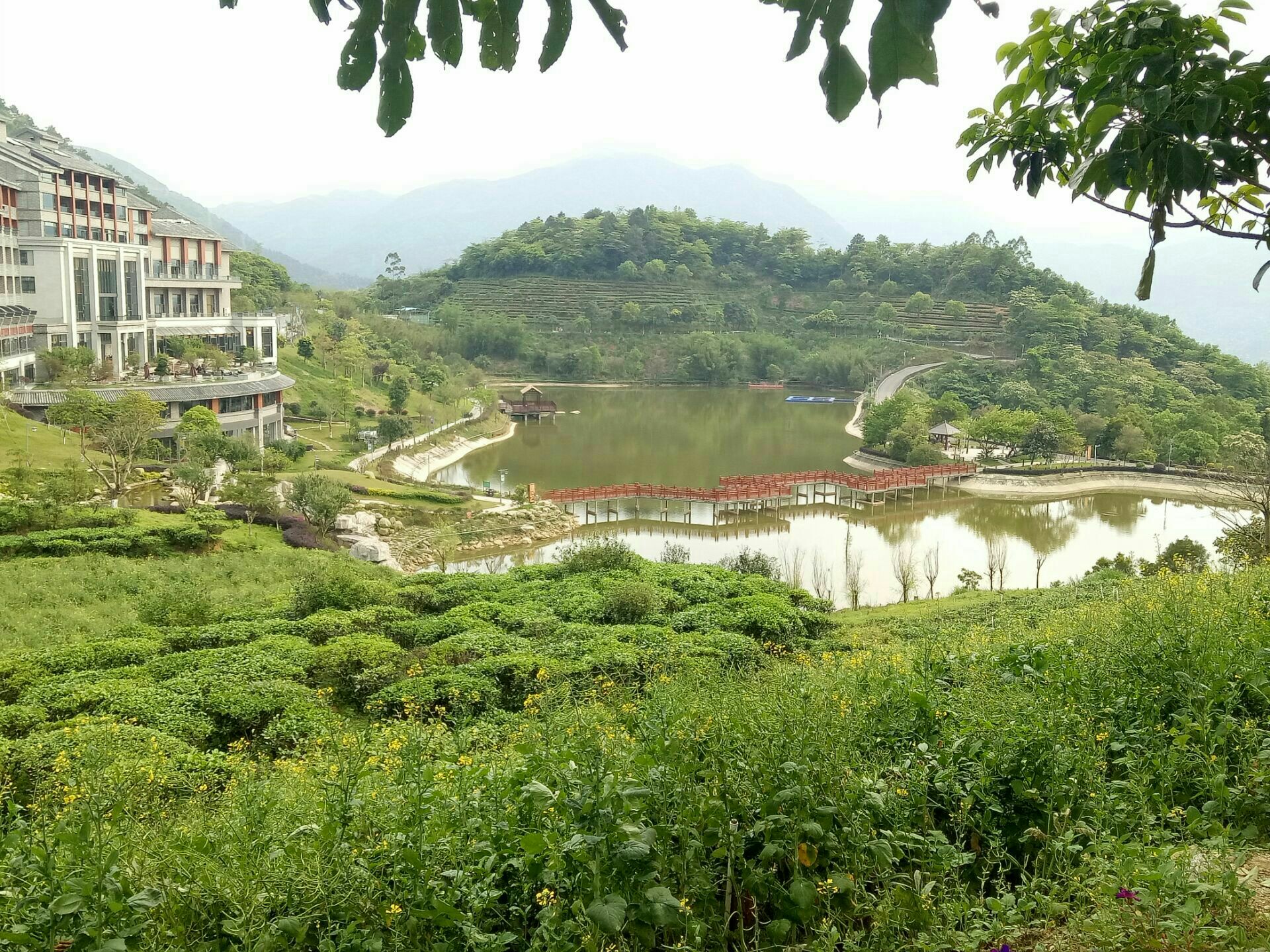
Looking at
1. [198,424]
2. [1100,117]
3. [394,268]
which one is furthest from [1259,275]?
[394,268]

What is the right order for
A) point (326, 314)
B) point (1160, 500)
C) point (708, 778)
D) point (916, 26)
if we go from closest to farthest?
point (916, 26)
point (708, 778)
point (1160, 500)
point (326, 314)

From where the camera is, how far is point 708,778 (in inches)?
88.0

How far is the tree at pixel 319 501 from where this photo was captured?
1462cm

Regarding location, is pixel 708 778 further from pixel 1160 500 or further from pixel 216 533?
pixel 1160 500

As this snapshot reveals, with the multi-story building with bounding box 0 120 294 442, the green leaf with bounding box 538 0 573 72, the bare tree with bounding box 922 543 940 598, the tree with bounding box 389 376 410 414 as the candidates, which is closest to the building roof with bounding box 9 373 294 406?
the multi-story building with bounding box 0 120 294 442

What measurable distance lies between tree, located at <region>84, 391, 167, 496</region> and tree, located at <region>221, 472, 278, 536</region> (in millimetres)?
1795

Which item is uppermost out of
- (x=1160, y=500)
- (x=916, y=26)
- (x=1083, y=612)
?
(x=916, y=26)

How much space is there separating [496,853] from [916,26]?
5.89 feet

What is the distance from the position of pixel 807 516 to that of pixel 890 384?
2235cm

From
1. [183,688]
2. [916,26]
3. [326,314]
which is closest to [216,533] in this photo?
[183,688]

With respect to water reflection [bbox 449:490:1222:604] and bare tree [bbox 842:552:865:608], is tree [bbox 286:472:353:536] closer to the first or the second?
water reflection [bbox 449:490:1222:604]

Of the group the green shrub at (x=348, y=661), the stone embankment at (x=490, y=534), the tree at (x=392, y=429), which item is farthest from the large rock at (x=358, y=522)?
the green shrub at (x=348, y=661)

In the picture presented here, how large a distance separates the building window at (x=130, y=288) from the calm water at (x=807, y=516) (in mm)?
8638

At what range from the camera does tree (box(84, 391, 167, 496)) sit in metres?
14.7
